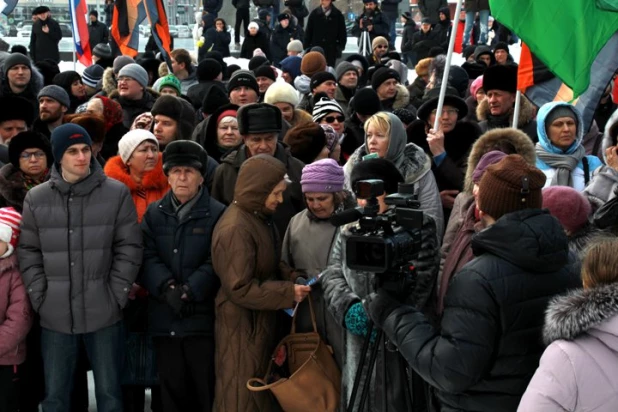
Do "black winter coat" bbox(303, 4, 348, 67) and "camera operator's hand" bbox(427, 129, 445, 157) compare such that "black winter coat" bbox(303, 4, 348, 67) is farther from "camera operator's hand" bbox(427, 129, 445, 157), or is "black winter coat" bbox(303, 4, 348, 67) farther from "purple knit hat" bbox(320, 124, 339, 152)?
"camera operator's hand" bbox(427, 129, 445, 157)

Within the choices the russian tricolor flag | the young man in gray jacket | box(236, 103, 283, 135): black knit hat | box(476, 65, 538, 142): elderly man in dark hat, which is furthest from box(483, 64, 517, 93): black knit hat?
the russian tricolor flag

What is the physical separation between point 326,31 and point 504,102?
9.30m

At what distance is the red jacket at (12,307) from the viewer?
4.68 meters

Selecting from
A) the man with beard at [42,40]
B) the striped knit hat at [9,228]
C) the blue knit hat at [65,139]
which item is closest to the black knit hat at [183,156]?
the blue knit hat at [65,139]

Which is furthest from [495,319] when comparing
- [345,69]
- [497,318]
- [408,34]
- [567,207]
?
[408,34]

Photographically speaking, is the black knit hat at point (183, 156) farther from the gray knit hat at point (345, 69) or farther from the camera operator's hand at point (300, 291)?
the gray knit hat at point (345, 69)

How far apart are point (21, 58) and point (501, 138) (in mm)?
5712

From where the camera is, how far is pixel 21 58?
29.5ft

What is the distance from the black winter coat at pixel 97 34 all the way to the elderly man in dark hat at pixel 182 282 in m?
13.4

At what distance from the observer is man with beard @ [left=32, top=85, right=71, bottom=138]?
7240 mm

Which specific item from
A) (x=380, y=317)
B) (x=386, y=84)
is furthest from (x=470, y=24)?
(x=380, y=317)

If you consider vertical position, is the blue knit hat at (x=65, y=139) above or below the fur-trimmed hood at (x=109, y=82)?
above

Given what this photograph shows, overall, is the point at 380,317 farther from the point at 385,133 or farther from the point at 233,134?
the point at 233,134

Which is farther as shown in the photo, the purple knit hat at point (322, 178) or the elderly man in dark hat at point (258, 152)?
the elderly man in dark hat at point (258, 152)
